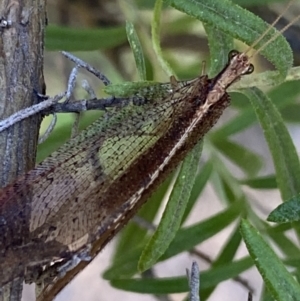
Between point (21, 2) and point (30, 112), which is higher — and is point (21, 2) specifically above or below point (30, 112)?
above

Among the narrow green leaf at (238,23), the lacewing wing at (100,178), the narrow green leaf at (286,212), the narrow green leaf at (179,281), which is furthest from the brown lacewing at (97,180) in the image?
the narrow green leaf at (179,281)

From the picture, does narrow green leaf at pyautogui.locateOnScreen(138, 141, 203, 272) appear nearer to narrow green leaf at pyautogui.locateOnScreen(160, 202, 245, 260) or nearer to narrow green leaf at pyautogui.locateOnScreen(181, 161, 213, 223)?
narrow green leaf at pyautogui.locateOnScreen(160, 202, 245, 260)

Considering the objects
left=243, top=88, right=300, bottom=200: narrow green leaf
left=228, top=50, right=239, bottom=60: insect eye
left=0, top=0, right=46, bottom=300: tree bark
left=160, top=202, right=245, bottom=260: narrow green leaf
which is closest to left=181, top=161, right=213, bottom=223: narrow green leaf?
left=160, top=202, right=245, bottom=260: narrow green leaf

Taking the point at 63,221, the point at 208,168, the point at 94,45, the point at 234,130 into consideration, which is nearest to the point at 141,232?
the point at 208,168

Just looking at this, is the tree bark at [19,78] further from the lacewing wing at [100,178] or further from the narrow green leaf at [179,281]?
the narrow green leaf at [179,281]

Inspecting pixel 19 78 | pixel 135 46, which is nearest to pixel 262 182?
pixel 135 46

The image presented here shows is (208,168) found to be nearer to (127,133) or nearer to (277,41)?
(127,133)

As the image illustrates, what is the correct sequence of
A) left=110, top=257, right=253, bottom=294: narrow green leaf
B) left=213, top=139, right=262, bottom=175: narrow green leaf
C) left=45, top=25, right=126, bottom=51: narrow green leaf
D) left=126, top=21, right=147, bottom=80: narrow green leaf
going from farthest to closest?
left=213, top=139, right=262, bottom=175: narrow green leaf → left=45, top=25, right=126, bottom=51: narrow green leaf → left=110, top=257, right=253, bottom=294: narrow green leaf → left=126, top=21, right=147, bottom=80: narrow green leaf
